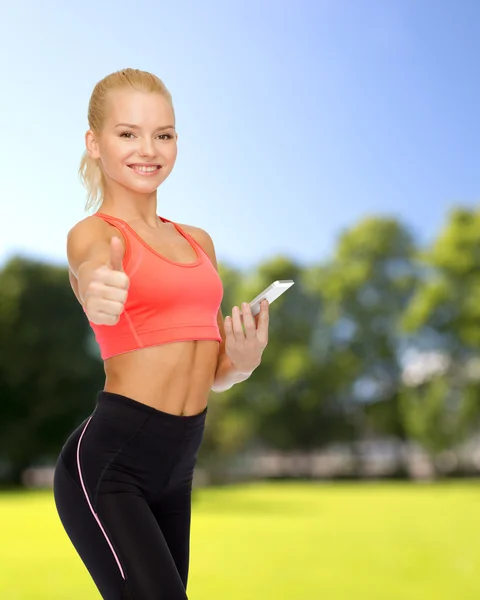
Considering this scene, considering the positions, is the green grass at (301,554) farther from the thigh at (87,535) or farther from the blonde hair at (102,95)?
the blonde hair at (102,95)

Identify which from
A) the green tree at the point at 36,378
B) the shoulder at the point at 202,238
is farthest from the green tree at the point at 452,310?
the shoulder at the point at 202,238

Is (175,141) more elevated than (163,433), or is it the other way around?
(175,141)

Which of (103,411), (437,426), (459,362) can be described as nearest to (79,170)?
(103,411)

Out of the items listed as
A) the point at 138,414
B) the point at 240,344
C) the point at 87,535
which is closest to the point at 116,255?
the point at 138,414

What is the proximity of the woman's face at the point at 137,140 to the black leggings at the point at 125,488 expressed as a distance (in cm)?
85

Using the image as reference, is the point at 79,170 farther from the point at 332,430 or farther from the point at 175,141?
the point at 332,430

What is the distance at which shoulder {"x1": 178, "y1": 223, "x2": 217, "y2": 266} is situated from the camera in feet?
Result: 11.8

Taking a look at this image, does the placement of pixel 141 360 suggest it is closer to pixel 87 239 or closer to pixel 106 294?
pixel 87 239

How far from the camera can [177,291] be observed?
10.0ft

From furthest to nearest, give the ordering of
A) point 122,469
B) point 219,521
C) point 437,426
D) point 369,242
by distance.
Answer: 1. point 369,242
2. point 437,426
3. point 219,521
4. point 122,469

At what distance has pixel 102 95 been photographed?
327 centimetres

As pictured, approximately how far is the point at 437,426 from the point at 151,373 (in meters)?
32.6

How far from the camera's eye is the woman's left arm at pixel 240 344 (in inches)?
127

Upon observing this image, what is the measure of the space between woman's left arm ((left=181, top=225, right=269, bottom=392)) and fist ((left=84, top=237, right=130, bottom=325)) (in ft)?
2.36
